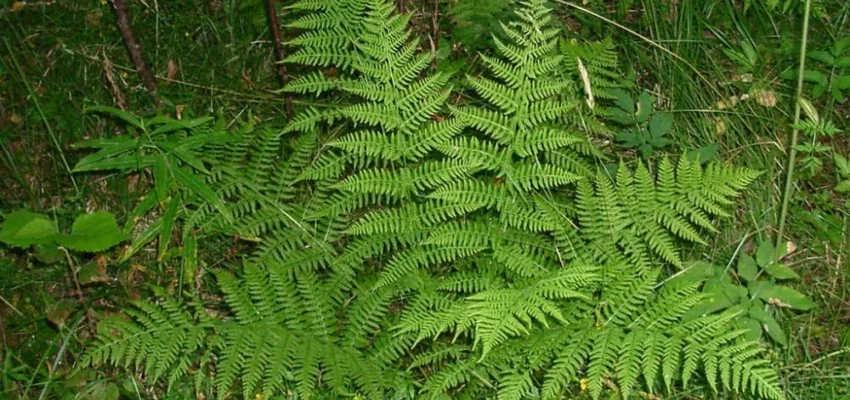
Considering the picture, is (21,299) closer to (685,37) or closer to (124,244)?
(124,244)

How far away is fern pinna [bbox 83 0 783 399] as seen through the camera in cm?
340

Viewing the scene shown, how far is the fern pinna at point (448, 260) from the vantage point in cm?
340

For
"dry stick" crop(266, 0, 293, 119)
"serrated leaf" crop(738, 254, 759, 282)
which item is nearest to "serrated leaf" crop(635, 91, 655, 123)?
"serrated leaf" crop(738, 254, 759, 282)

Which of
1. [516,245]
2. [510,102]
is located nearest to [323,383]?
[516,245]

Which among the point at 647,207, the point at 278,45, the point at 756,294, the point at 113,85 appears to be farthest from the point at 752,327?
the point at 113,85

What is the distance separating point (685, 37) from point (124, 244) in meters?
2.76

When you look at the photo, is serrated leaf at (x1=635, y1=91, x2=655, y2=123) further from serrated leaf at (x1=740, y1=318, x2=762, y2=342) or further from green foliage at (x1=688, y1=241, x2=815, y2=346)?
serrated leaf at (x1=740, y1=318, x2=762, y2=342)

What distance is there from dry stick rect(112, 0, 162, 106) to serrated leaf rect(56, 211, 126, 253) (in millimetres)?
621

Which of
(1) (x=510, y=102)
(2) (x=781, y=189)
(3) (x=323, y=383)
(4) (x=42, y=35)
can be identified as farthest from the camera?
(4) (x=42, y=35)

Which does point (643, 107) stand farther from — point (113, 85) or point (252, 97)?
point (113, 85)

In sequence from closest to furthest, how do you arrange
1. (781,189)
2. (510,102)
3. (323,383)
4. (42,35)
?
(510,102), (323,383), (781,189), (42,35)

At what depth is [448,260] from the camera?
11.6 feet

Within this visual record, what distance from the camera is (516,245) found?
3.57 m

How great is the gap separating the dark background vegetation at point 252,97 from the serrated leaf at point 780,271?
0.24m
